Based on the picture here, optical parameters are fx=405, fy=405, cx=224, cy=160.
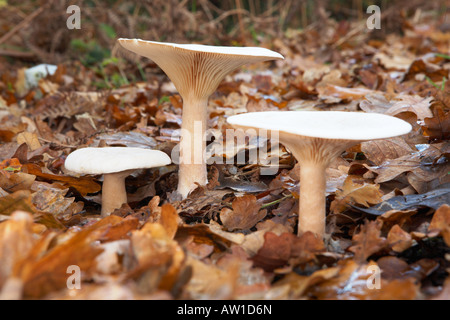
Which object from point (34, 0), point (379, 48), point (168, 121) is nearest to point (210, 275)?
point (168, 121)

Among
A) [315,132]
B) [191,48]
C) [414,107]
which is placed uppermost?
[414,107]

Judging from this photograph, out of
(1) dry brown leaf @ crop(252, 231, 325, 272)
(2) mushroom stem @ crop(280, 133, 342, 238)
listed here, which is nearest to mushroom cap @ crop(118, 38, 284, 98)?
(2) mushroom stem @ crop(280, 133, 342, 238)

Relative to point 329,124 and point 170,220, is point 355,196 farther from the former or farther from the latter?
point 170,220

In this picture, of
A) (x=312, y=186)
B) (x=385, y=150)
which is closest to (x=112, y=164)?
(x=312, y=186)
